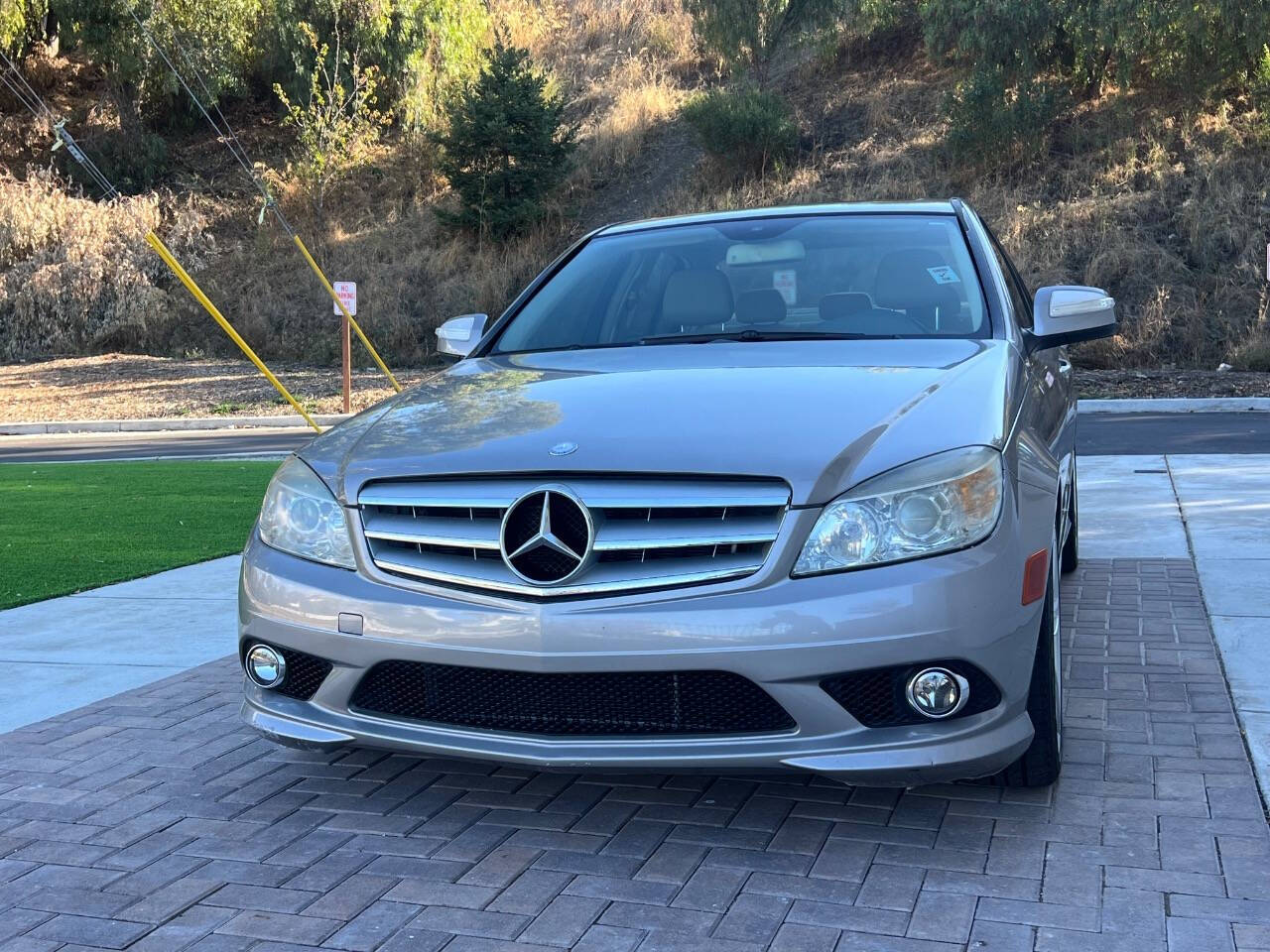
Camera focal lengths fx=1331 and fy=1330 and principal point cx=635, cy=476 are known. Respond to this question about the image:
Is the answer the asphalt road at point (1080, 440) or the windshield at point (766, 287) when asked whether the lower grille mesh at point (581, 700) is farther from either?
the asphalt road at point (1080, 440)

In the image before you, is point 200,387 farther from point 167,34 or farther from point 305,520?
point 305,520

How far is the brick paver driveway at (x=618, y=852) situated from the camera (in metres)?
2.87

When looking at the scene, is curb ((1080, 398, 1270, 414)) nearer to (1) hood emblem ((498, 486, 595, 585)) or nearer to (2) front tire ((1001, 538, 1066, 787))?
(2) front tire ((1001, 538, 1066, 787))

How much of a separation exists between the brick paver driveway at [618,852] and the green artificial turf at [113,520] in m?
3.32

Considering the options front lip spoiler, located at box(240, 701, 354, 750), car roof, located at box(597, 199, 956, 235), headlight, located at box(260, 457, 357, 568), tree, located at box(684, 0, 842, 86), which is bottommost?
front lip spoiler, located at box(240, 701, 354, 750)

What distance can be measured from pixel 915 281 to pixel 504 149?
24714 mm

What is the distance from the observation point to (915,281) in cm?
457

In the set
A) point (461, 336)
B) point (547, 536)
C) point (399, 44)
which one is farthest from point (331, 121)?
point (547, 536)

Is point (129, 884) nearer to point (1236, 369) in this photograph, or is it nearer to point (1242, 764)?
point (1242, 764)

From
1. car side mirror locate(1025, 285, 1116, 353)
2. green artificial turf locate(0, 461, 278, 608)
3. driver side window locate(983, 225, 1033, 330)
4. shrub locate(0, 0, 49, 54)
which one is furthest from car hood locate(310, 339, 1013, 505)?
shrub locate(0, 0, 49, 54)

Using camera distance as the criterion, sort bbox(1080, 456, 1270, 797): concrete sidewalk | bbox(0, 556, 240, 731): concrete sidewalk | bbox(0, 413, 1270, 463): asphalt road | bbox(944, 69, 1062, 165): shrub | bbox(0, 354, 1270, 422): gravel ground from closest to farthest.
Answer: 1. bbox(1080, 456, 1270, 797): concrete sidewalk
2. bbox(0, 556, 240, 731): concrete sidewalk
3. bbox(0, 413, 1270, 463): asphalt road
4. bbox(0, 354, 1270, 422): gravel ground
5. bbox(944, 69, 1062, 165): shrub

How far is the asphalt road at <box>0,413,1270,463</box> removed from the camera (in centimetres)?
1266

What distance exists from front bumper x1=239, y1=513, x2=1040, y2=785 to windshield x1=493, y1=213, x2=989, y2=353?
4.61 ft

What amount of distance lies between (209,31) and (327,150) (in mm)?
4301
